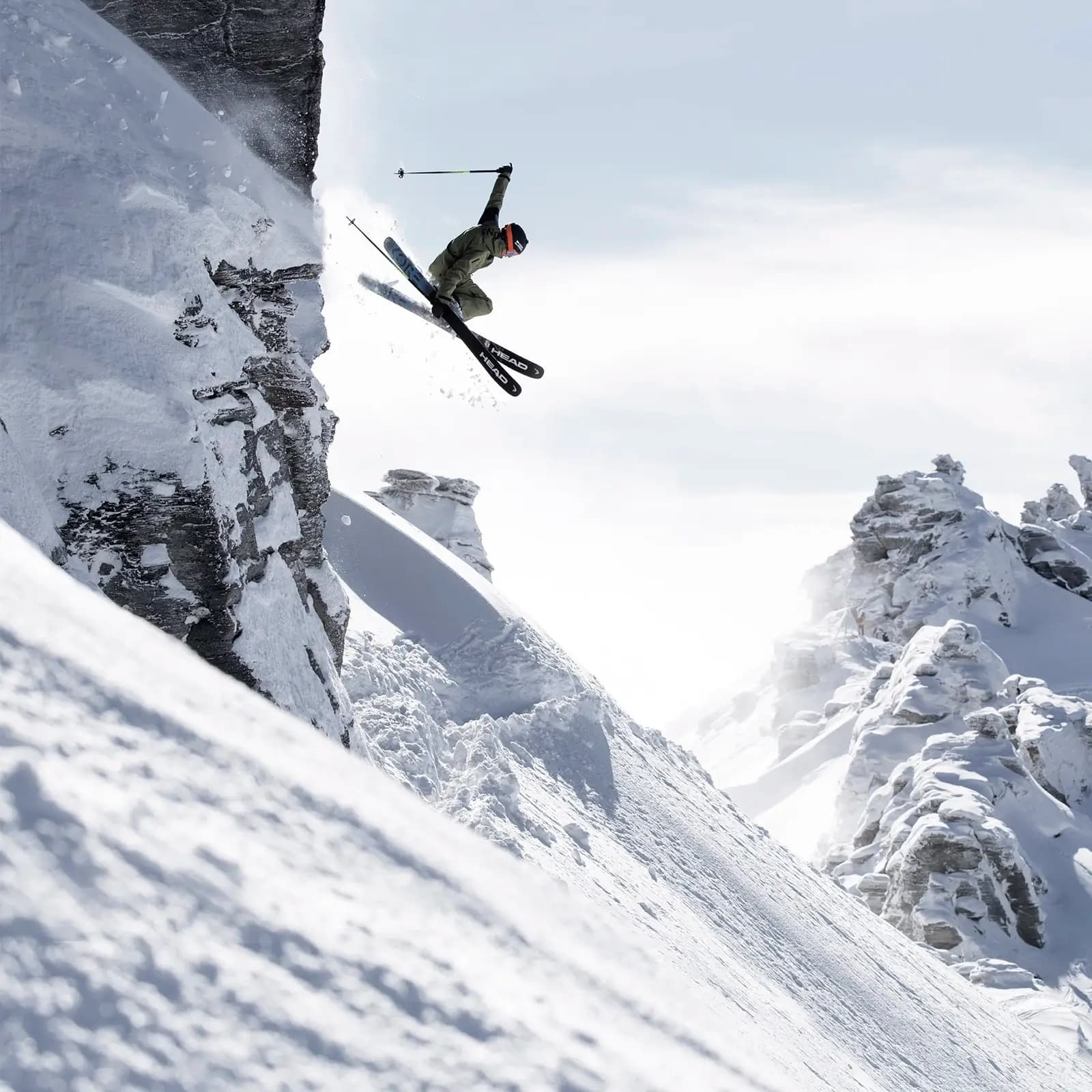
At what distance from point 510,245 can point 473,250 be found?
462 mm

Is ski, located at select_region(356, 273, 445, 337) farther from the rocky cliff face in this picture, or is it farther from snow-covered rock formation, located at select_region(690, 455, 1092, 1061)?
snow-covered rock formation, located at select_region(690, 455, 1092, 1061)

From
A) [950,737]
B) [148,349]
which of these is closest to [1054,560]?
[950,737]

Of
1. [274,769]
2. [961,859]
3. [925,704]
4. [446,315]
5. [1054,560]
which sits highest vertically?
[1054,560]

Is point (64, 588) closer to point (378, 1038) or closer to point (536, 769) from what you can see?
point (378, 1038)

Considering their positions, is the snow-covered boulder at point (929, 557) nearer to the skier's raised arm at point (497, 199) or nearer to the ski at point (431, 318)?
the ski at point (431, 318)

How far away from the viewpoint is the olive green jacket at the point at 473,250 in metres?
11.4

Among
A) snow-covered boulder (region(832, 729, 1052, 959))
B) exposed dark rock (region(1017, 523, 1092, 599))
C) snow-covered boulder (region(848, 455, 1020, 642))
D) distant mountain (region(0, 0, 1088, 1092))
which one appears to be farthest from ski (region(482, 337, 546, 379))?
exposed dark rock (region(1017, 523, 1092, 599))

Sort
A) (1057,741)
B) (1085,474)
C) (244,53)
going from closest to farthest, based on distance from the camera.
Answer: (244,53) < (1057,741) < (1085,474)

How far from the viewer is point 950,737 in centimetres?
4012

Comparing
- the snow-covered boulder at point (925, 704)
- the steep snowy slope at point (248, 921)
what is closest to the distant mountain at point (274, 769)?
the steep snowy slope at point (248, 921)

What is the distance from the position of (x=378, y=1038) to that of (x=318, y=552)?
8774mm

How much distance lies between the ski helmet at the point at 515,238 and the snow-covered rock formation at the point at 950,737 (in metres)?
22.1

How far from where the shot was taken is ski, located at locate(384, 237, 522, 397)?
12.1 m

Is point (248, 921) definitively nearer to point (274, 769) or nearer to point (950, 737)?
point (274, 769)
